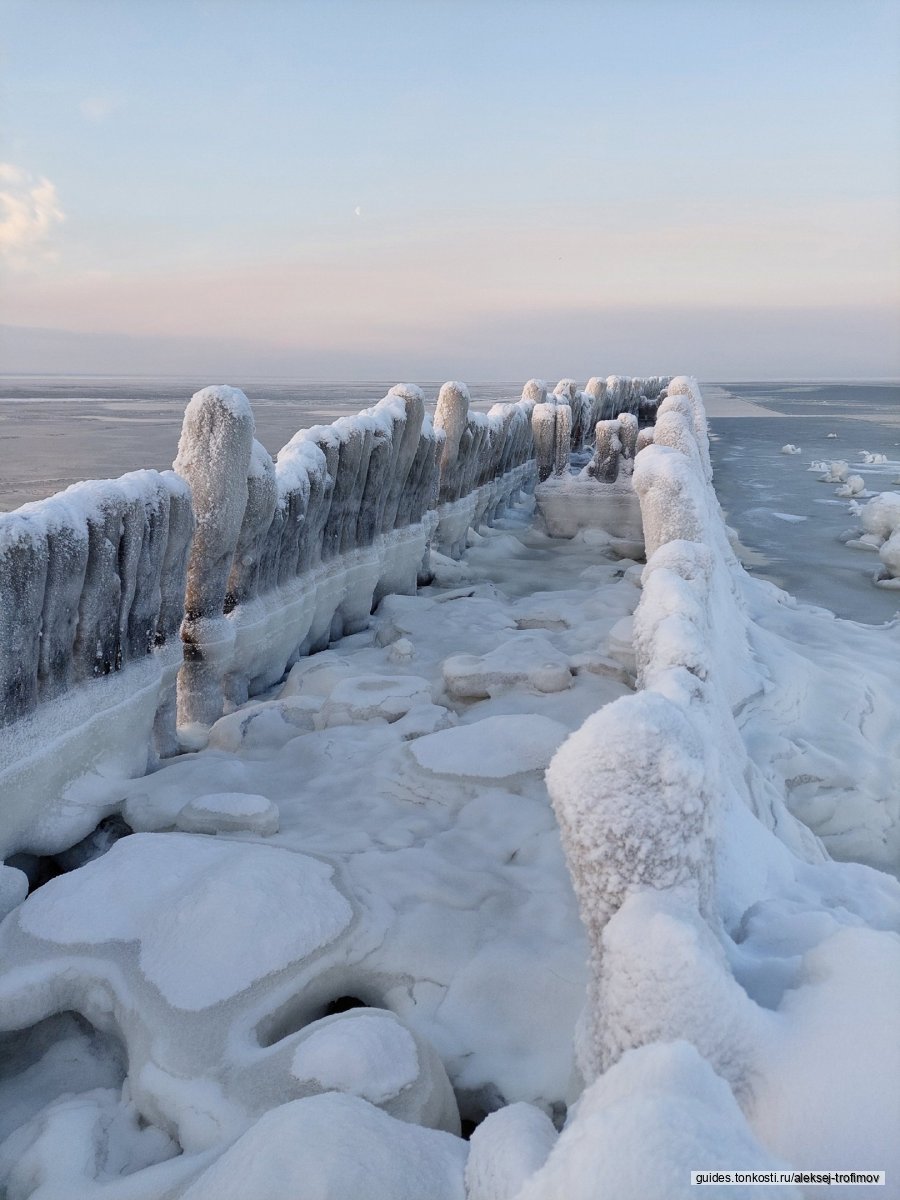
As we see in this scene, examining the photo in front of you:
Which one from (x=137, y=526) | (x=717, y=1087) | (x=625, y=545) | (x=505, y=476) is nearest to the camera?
(x=717, y=1087)

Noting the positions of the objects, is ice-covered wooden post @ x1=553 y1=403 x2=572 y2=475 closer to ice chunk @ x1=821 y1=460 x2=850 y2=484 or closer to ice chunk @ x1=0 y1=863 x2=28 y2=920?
ice chunk @ x1=821 y1=460 x2=850 y2=484

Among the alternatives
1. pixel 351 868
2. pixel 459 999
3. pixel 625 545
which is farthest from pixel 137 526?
pixel 625 545

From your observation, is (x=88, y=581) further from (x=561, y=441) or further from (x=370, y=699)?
(x=561, y=441)

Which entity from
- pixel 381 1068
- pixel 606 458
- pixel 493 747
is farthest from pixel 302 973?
pixel 606 458

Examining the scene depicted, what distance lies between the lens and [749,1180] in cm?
106

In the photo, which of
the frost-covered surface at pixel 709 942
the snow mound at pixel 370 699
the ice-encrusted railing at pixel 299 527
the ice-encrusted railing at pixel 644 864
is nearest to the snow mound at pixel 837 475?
the ice-encrusted railing at pixel 299 527

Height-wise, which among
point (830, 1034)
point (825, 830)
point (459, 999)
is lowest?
point (825, 830)

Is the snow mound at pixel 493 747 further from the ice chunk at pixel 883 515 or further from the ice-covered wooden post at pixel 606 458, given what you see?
the ice chunk at pixel 883 515

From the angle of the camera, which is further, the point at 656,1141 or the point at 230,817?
the point at 230,817

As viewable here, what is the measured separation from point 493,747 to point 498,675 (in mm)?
934

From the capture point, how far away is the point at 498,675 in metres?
4.50

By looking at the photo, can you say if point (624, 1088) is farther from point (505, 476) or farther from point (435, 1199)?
point (505, 476)

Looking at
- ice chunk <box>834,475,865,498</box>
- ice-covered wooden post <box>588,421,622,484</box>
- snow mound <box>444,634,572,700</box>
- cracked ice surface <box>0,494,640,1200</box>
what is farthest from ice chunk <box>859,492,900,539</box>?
cracked ice surface <box>0,494,640,1200</box>

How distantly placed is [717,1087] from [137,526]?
2747 millimetres
